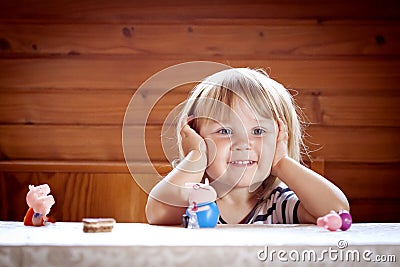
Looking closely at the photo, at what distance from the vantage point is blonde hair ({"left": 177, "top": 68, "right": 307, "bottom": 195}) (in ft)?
3.37

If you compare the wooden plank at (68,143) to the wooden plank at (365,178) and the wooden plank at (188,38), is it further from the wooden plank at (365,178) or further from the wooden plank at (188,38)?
the wooden plank at (188,38)

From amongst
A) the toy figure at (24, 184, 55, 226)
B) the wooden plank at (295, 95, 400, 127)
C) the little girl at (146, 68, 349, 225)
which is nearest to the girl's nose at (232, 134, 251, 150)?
the little girl at (146, 68, 349, 225)

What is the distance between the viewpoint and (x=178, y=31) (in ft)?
6.16

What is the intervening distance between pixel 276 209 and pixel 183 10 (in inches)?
38.3

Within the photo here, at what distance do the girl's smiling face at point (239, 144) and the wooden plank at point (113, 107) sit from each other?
0.88m

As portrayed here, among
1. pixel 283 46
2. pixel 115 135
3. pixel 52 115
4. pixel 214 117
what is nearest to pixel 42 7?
pixel 52 115

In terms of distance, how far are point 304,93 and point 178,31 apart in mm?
428

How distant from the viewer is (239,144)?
3.25ft

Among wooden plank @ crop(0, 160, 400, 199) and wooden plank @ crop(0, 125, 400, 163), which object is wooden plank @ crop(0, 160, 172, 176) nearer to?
wooden plank @ crop(0, 125, 400, 163)

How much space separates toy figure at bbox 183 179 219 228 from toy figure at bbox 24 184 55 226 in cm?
20

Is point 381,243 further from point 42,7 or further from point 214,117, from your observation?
point 42,7

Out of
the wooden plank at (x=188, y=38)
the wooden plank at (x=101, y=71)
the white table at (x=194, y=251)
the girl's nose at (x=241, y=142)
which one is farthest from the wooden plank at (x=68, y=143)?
the white table at (x=194, y=251)

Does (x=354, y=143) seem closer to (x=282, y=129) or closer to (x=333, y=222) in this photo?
(x=282, y=129)

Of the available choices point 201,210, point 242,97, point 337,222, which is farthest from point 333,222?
point 242,97
